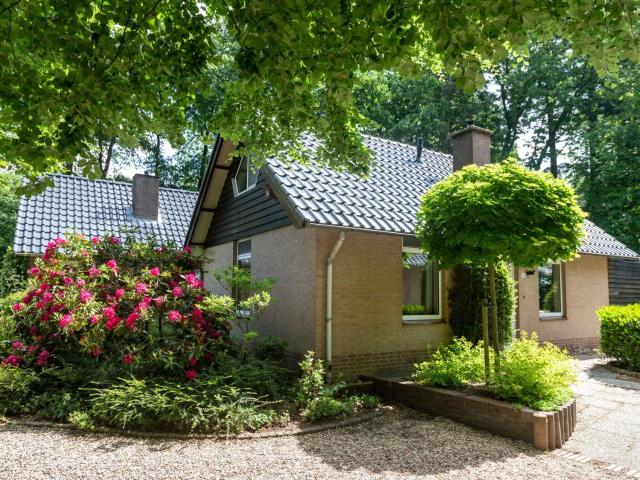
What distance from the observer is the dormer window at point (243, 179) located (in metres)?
11.4

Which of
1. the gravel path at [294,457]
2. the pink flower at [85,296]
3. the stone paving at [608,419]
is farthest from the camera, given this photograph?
the pink flower at [85,296]

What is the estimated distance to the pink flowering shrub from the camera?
712 centimetres

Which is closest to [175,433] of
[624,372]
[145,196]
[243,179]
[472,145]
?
[243,179]

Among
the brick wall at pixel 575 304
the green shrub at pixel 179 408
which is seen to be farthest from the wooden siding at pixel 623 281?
the green shrub at pixel 179 408

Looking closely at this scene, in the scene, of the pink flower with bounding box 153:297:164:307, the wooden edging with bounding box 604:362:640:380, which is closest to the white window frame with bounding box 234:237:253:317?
the pink flower with bounding box 153:297:164:307

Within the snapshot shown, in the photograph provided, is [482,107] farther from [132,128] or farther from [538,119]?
[132,128]

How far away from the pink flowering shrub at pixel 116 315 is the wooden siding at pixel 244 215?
2293 millimetres

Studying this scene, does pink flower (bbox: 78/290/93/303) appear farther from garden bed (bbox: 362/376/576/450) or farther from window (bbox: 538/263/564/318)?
window (bbox: 538/263/564/318)

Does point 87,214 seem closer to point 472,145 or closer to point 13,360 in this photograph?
point 13,360

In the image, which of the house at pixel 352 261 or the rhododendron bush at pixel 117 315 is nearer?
the rhododendron bush at pixel 117 315

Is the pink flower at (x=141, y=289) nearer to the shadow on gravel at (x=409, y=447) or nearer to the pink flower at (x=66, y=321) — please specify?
the pink flower at (x=66, y=321)

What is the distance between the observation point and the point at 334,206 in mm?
8406

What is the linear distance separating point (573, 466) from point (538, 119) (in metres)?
27.1

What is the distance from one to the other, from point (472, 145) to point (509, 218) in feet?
20.2
